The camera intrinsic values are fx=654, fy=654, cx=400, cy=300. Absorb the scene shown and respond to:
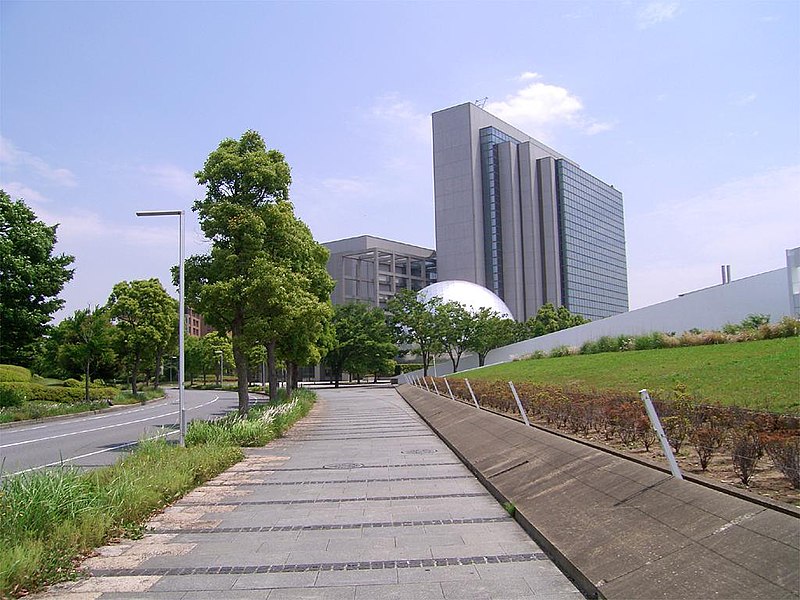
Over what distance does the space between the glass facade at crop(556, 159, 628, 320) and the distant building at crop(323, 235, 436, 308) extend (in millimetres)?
24100

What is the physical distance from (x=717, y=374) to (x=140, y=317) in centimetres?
3863

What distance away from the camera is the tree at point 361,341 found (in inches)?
2709

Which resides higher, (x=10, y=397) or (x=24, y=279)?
(x=24, y=279)

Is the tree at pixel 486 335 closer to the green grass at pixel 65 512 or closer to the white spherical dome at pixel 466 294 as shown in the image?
the white spherical dome at pixel 466 294

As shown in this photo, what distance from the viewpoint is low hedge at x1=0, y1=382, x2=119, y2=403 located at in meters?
30.0

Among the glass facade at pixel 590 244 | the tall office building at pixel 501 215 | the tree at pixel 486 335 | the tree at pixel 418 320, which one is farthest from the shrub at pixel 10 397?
the glass facade at pixel 590 244

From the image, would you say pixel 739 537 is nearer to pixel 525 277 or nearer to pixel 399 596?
pixel 399 596

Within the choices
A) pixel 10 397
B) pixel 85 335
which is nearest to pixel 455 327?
pixel 85 335

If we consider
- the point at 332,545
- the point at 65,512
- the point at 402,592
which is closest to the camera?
the point at 402,592

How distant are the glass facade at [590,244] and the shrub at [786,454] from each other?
98.8 metres

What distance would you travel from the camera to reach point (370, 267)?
102m

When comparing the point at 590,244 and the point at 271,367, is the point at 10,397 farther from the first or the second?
the point at 590,244

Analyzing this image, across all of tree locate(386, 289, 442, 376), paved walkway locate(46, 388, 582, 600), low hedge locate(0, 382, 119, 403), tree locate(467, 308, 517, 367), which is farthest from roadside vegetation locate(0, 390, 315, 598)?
tree locate(386, 289, 442, 376)

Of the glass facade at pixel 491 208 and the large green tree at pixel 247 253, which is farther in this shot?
the glass facade at pixel 491 208
